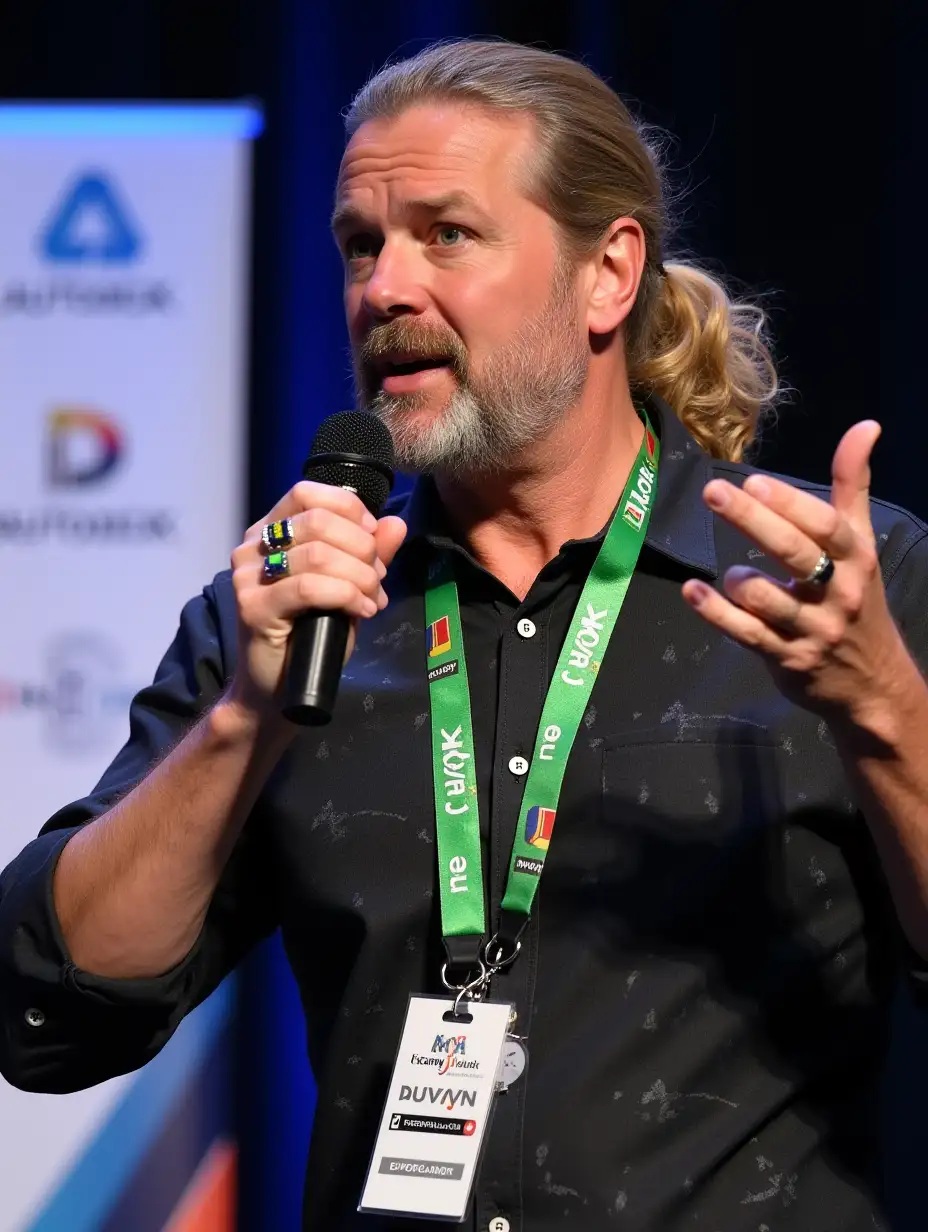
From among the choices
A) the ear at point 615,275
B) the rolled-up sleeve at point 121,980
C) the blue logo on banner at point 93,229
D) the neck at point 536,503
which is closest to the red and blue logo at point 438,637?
the neck at point 536,503

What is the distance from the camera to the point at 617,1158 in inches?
60.0

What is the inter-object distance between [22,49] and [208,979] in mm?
1966

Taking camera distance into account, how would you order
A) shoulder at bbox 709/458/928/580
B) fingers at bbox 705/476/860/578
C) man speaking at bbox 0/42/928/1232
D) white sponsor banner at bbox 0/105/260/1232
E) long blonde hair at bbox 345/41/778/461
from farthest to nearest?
white sponsor banner at bbox 0/105/260/1232 → long blonde hair at bbox 345/41/778/461 → shoulder at bbox 709/458/928/580 → man speaking at bbox 0/42/928/1232 → fingers at bbox 705/476/860/578

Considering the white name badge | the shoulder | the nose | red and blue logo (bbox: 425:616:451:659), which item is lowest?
the white name badge

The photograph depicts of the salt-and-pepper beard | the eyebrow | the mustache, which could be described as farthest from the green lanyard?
the eyebrow

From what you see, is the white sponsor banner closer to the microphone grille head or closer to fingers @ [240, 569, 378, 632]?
the microphone grille head

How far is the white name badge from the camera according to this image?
148cm

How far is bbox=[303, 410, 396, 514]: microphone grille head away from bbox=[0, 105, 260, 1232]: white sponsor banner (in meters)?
1.27

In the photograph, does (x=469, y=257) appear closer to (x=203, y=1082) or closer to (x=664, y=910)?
(x=664, y=910)

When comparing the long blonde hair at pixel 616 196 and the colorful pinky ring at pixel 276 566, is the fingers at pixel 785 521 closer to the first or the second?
the colorful pinky ring at pixel 276 566

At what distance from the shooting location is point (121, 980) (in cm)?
164

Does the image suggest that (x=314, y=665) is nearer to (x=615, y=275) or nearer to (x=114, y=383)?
(x=615, y=275)

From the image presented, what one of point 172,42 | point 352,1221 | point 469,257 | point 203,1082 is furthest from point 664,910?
point 172,42

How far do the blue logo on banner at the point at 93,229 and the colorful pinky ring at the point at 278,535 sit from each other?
1.60 m
